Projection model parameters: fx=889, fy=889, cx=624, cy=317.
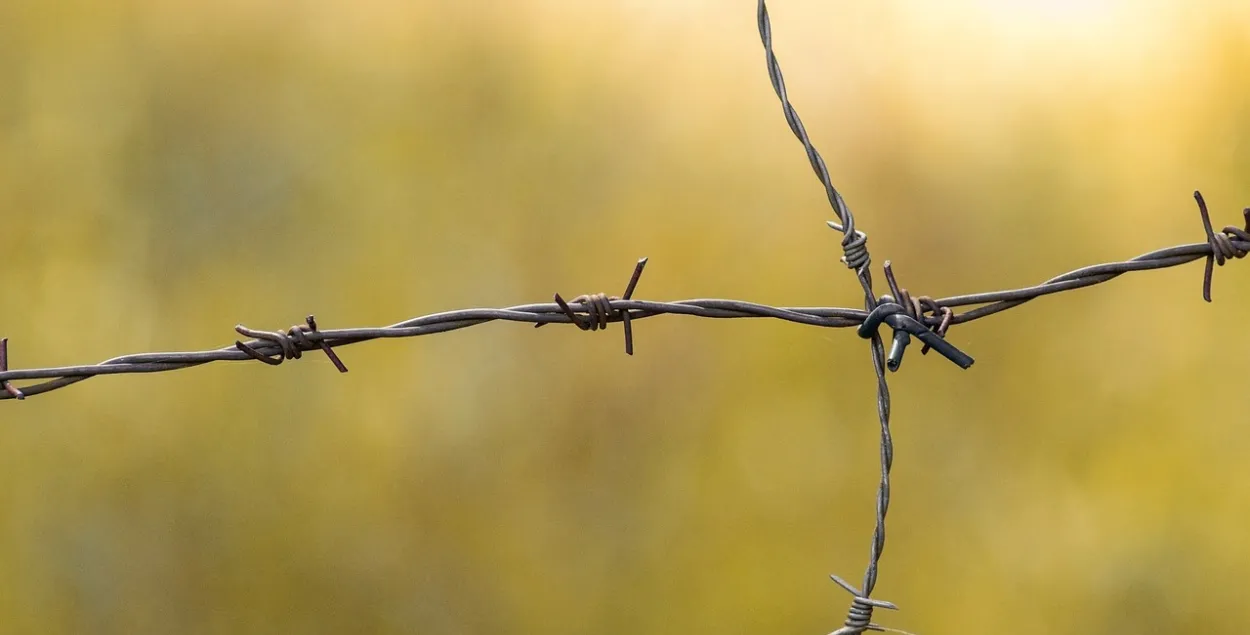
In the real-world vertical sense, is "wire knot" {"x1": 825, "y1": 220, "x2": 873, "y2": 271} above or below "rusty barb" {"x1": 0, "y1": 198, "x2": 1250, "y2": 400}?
Result: above

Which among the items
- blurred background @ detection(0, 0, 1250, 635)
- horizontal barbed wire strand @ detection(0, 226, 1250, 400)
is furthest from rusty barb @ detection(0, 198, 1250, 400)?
blurred background @ detection(0, 0, 1250, 635)

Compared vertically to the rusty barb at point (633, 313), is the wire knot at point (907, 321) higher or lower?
lower

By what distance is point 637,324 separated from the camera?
1.47 m

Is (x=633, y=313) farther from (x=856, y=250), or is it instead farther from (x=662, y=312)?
(x=856, y=250)

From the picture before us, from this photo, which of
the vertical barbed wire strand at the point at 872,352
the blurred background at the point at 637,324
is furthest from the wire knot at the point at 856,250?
the blurred background at the point at 637,324

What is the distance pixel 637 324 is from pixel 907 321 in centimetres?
89

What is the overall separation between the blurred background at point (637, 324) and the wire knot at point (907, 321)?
2.74 feet

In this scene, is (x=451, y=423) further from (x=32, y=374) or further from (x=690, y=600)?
(x=32, y=374)

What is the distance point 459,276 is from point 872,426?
2.38 ft

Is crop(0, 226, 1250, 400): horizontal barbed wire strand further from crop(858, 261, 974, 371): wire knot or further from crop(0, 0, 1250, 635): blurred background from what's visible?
crop(0, 0, 1250, 635): blurred background

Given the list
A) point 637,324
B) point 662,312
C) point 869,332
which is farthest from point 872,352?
point 637,324

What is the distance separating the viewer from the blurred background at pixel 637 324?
1433 millimetres

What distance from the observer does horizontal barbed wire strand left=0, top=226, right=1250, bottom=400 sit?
2.08ft

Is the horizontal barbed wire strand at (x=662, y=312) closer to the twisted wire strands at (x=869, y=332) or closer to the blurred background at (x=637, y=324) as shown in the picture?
the twisted wire strands at (x=869, y=332)
